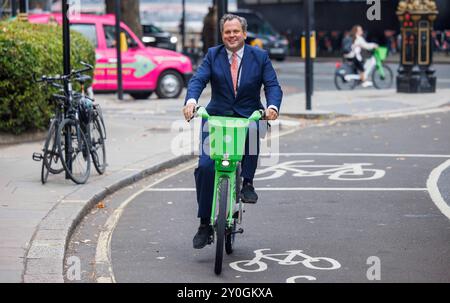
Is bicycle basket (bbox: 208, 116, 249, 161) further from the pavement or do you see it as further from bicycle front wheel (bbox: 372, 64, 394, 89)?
bicycle front wheel (bbox: 372, 64, 394, 89)

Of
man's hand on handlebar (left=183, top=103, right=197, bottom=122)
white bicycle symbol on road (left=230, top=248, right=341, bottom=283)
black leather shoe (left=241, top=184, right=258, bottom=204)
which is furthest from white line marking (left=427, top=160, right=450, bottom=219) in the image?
man's hand on handlebar (left=183, top=103, right=197, bottom=122)

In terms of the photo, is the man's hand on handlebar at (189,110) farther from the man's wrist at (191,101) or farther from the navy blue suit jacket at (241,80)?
the navy blue suit jacket at (241,80)

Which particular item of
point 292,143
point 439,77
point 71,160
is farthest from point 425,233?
point 439,77

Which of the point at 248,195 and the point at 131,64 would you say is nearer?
the point at 248,195

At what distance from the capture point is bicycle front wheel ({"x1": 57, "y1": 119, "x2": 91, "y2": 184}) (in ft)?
37.7

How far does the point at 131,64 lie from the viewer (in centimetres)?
2322

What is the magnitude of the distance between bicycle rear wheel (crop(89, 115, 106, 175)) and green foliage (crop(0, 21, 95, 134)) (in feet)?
7.67

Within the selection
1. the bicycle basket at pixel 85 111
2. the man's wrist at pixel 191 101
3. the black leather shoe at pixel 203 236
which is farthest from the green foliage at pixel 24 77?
the man's wrist at pixel 191 101

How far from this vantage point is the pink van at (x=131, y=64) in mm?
23031

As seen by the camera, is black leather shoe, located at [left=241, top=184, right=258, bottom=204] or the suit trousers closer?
the suit trousers

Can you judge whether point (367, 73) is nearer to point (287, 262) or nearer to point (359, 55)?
point (359, 55)

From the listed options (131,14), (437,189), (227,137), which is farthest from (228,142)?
(131,14)

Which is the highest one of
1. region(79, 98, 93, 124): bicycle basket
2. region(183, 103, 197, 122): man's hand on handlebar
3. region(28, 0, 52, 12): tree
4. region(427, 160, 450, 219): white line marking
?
region(28, 0, 52, 12): tree

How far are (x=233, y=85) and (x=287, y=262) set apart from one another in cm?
139
